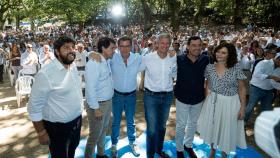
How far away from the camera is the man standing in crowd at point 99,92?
414 centimetres

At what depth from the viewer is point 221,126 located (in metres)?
4.60

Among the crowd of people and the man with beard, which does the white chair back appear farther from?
the man with beard

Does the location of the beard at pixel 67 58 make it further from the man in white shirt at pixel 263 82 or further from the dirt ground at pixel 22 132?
the man in white shirt at pixel 263 82

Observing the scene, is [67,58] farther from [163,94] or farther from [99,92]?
[163,94]

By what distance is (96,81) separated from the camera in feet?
13.7

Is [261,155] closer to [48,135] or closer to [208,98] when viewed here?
[208,98]

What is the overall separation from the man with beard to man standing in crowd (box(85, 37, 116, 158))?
0.44 metres

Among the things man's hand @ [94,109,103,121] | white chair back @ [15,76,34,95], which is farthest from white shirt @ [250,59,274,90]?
white chair back @ [15,76,34,95]

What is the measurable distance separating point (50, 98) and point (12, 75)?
9.51 metres

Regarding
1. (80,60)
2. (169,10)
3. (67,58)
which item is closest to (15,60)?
(80,60)

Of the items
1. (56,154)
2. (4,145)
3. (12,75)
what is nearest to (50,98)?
(56,154)

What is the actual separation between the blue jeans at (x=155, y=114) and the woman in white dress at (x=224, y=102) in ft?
1.86

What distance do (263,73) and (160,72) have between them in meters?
2.38

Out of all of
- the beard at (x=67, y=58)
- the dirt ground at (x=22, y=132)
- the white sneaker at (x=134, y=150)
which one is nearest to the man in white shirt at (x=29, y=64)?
the dirt ground at (x=22, y=132)
